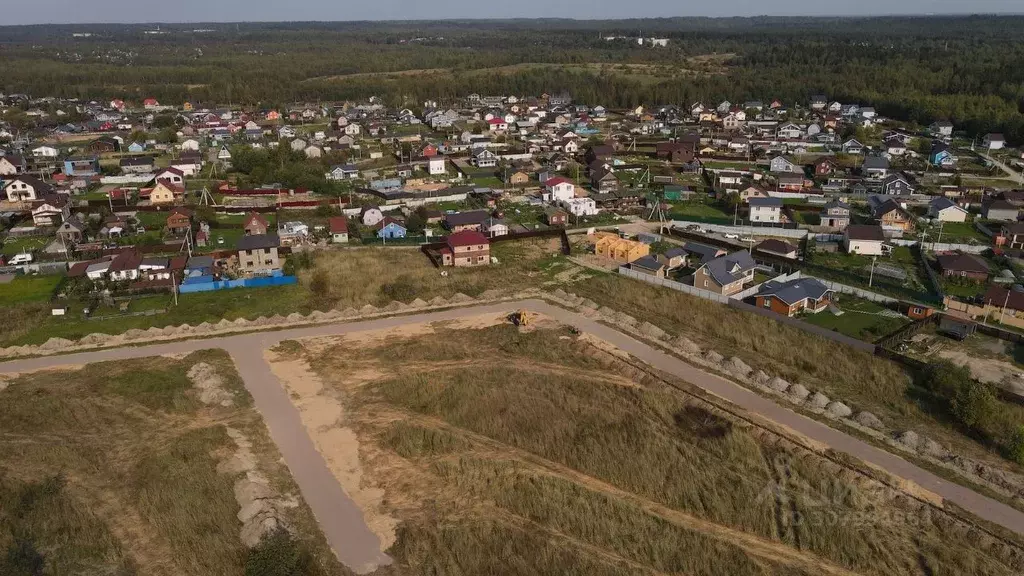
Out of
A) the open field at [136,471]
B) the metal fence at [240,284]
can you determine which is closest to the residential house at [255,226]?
the metal fence at [240,284]

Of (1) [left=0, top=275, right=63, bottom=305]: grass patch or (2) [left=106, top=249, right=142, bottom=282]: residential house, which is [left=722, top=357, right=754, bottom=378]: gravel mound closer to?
(2) [left=106, top=249, right=142, bottom=282]: residential house

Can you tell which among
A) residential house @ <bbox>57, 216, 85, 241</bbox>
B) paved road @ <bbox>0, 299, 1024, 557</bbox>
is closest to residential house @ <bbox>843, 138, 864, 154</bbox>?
paved road @ <bbox>0, 299, 1024, 557</bbox>

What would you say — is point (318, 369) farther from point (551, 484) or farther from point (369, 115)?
point (369, 115)

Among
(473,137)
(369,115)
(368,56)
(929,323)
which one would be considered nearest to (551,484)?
(929,323)

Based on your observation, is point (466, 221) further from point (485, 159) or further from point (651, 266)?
point (485, 159)

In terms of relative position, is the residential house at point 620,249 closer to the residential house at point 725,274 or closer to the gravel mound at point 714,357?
the residential house at point 725,274

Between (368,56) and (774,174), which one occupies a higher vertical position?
(368,56)

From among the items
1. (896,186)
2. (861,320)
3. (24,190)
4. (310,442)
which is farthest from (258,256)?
(896,186)
